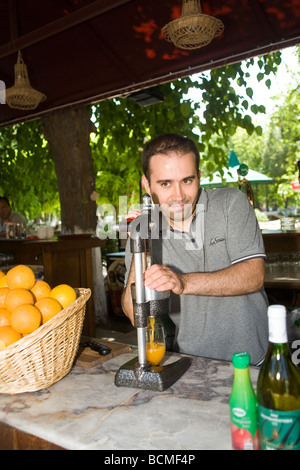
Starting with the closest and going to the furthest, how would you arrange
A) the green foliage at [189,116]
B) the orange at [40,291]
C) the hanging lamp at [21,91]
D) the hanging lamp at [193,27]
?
the orange at [40,291] < the hanging lamp at [193,27] < the hanging lamp at [21,91] < the green foliage at [189,116]

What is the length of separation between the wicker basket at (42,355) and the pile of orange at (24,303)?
72mm

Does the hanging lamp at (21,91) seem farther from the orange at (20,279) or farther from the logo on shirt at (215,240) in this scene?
the orange at (20,279)

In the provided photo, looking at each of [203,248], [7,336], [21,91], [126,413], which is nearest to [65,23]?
[21,91]

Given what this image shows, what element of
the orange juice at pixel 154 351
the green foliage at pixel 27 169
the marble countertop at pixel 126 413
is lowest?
the marble countertop at pixel 126 413

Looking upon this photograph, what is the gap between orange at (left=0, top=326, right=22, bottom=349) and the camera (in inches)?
46.4

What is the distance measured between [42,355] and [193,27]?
2.10m

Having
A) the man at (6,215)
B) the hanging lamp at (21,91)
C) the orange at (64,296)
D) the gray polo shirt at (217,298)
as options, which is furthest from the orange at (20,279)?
the man at (6,215)

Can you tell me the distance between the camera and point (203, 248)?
192cm

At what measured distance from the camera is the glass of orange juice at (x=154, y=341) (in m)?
1.29

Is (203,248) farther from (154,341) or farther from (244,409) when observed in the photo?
(244,409)

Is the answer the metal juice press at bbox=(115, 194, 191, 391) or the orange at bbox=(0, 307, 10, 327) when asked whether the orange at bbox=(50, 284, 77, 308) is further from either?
the metal juice press at bbox=(115, 194, 191, 391)

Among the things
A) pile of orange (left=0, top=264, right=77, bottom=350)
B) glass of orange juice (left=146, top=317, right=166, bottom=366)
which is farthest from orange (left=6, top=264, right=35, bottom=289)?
glass of orange juice (left=146, top=317, right=166, bottom=366)
